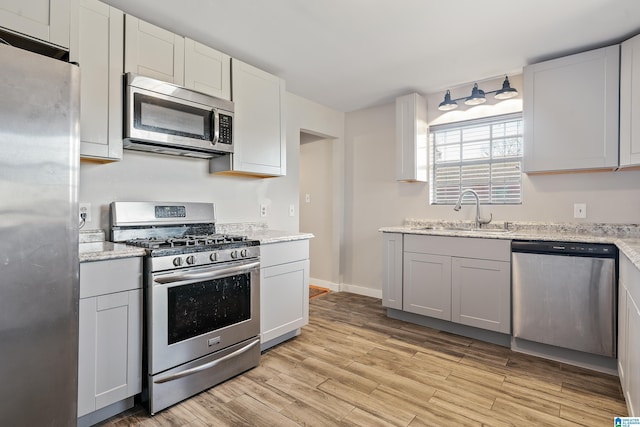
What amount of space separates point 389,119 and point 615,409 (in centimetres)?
325

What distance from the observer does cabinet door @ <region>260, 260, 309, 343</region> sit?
253 centimetres

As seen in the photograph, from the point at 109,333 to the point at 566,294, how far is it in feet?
9.75

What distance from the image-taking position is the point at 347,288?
4461 millimetres

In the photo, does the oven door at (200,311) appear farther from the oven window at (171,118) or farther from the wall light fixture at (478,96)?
the wall light fixture at (478,96)

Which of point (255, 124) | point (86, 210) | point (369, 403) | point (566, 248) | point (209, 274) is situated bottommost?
point (369, 403)

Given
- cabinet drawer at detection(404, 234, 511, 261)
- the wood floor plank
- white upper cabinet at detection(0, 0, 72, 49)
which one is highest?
white upper cabinet at detection(0, 0, 72, 49)

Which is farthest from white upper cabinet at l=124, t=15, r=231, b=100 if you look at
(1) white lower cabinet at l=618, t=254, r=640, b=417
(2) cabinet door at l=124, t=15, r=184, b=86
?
(1) white lower cabinet at l=618, t=254, r=640, b=417

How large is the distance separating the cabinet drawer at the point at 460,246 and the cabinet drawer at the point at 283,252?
108 centimetres

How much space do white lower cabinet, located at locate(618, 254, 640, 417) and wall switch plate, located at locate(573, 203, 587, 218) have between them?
0.80 metres

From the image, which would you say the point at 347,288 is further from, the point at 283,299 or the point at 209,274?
the point at 209,274

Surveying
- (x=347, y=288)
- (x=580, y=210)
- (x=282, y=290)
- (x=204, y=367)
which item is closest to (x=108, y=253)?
(x=204, y=367)

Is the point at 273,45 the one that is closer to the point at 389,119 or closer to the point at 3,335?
the point at 389,119

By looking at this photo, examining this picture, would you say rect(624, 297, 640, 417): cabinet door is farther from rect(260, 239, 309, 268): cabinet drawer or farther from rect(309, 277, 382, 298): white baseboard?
rect(309, 277, 382, 298): white baseboard

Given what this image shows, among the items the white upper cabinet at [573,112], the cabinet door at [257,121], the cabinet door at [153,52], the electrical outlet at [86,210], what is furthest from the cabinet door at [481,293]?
the electrical outlet at [86,210]
